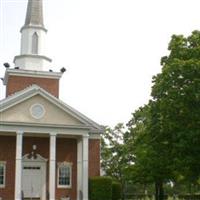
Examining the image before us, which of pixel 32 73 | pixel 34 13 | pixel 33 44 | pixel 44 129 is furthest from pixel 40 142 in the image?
pixel 34 13

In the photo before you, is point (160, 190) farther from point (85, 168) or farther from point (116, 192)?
point (85, 168)

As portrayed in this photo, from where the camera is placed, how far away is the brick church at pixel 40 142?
108 ft

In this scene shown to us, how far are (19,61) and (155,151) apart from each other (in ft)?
48.5

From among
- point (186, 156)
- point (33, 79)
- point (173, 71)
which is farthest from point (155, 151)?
point (33, 79)

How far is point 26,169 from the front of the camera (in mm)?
35125

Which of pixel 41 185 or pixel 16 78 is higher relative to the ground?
pixel 16 78

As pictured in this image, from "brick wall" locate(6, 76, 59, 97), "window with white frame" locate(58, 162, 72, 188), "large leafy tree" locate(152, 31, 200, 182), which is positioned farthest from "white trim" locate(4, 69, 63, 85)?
"large leafy tree" locate(152, 31, 200, 182)

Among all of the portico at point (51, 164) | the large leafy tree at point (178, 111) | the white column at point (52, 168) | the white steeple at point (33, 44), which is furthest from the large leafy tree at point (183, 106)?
the white steeple at point (33, 44)

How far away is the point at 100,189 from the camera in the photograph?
109 feet

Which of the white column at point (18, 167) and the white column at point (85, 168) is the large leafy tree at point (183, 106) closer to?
the white column at point (85, 168)

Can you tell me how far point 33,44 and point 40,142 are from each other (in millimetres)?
8164

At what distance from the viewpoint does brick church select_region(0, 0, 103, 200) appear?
32781 millimetres

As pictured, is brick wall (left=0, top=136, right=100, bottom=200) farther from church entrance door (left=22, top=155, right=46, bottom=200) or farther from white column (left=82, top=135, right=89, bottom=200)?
white column (left=82, top=135, right=89, bottom=200)

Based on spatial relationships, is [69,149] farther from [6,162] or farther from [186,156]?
[186,156]
